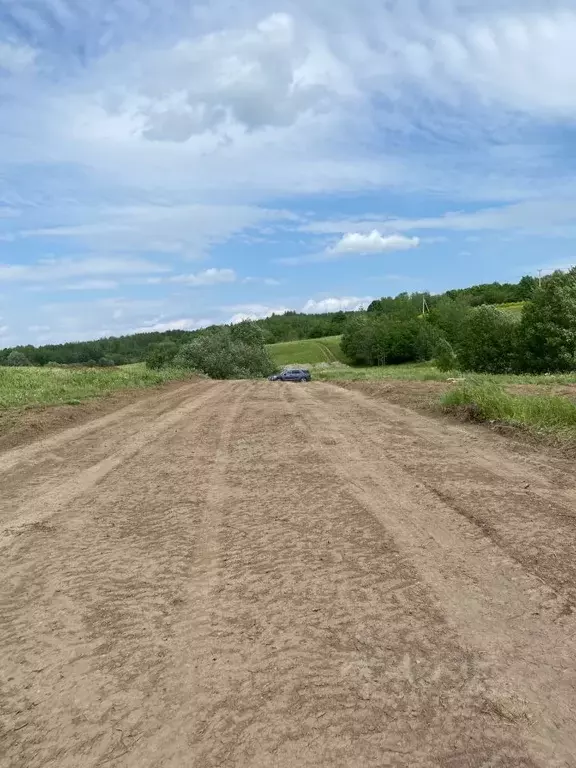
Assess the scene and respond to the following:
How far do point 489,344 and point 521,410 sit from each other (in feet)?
113

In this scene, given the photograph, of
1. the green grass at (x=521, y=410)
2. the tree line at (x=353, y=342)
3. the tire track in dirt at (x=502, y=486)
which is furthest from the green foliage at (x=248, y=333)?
the tire track in dirt at (x=502, y=486)

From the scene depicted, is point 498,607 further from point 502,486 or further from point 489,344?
point 489,344

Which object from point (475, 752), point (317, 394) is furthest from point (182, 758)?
point (317, 394)

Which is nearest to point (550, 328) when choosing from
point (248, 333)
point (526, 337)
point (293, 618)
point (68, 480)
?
point (526, 337)

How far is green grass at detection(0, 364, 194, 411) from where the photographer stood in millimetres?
16625

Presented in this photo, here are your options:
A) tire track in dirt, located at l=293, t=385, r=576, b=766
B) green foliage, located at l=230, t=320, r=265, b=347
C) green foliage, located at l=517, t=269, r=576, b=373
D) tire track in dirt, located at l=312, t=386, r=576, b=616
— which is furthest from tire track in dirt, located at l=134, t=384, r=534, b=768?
green foliage, located at l=230, t=320, r=265, b=347

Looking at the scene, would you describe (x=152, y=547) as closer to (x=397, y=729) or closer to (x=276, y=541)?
(x=276, y=541)

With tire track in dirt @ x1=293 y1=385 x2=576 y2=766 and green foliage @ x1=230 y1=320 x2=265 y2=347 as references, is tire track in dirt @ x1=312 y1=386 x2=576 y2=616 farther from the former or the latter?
green foliage @ x1=230 y1=320 x2=265 y2=347

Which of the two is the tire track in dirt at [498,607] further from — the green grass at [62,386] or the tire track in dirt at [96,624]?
the green grass at [62,386]

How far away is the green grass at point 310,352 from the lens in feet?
350

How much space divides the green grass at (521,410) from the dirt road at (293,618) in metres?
2.06

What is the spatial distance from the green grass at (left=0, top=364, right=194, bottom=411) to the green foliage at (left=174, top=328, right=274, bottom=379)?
13.3 m

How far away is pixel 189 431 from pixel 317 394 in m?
7.58

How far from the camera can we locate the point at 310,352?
11425 cm
